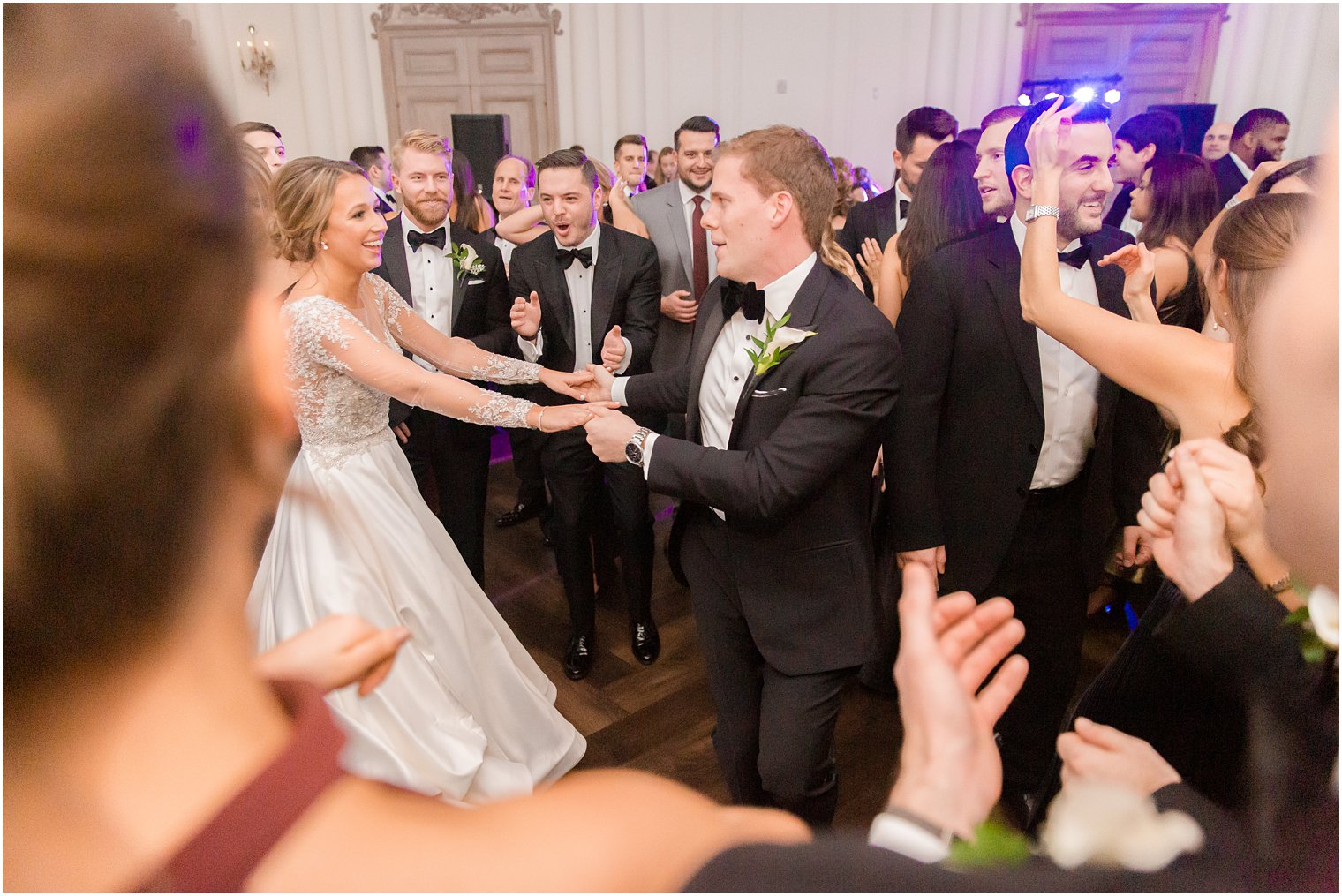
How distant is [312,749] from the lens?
54 centimetres

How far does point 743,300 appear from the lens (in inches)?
77.4

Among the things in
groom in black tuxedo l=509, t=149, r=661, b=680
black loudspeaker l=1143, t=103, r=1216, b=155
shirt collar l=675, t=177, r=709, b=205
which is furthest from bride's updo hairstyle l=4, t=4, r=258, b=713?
black loudspeaker l=1143, t=103, r=1216, b=155

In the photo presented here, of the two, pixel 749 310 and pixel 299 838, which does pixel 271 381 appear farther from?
pixel 749 310

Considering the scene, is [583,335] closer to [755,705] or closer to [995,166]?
[995,166]

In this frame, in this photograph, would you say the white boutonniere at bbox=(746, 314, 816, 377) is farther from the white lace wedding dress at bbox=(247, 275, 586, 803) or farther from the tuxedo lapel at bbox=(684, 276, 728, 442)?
the white lace wedding dress at bbox=(247, 275, 586, 803)

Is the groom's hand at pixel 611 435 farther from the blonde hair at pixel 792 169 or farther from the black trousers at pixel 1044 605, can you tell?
the black trousers at pixel 1044 605

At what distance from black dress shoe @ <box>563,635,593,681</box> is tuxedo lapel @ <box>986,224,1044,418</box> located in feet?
6.18

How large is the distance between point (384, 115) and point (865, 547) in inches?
360

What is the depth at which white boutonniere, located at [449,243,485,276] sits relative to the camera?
3.34m

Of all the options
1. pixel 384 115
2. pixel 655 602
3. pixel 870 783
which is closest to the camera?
pixel 870 783

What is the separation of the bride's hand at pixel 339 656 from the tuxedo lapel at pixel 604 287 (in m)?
2.50

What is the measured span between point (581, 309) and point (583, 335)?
11 cm

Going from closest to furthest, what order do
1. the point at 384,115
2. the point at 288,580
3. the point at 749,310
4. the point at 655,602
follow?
the point at 749,310
the point at 288,580
the point at 655,602
the point at 384,115

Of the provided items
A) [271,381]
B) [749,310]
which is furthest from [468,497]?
[271,381]
